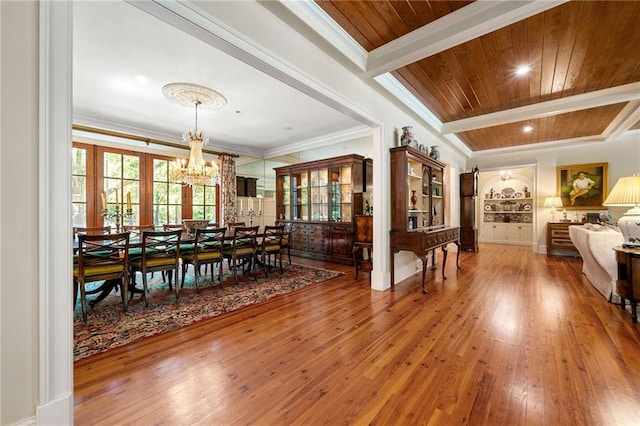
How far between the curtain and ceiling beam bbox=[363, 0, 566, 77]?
4.94m

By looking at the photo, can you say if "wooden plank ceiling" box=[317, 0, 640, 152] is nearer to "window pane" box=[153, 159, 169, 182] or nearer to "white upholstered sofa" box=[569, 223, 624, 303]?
"white upholstered sofa" box=[569, 223, 624, 303]

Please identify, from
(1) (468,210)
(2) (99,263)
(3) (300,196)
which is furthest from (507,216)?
(2) (99,263)

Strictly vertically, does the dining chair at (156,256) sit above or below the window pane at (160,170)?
below

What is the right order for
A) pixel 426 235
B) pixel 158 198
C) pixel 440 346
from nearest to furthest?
pixel 440 346 < pixel 426 235 < pixel 158 198

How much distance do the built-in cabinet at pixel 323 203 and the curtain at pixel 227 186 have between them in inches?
50.4

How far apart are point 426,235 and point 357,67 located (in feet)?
7.50

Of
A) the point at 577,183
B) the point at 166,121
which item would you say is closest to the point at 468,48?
the point at 166,121

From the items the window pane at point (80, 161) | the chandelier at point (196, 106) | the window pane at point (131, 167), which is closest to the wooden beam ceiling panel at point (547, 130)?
the chandelier at point (196, 106)

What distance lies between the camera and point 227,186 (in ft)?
22.7

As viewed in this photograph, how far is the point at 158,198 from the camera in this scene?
620cm

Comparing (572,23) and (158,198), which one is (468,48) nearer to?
(572,23)

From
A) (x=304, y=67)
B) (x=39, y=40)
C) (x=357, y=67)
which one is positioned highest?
(x=357, y=67)

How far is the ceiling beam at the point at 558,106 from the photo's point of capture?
3.60 metres

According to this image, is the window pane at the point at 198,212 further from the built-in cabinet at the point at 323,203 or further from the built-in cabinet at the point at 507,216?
the built-in cabinet at the point at 507,216
